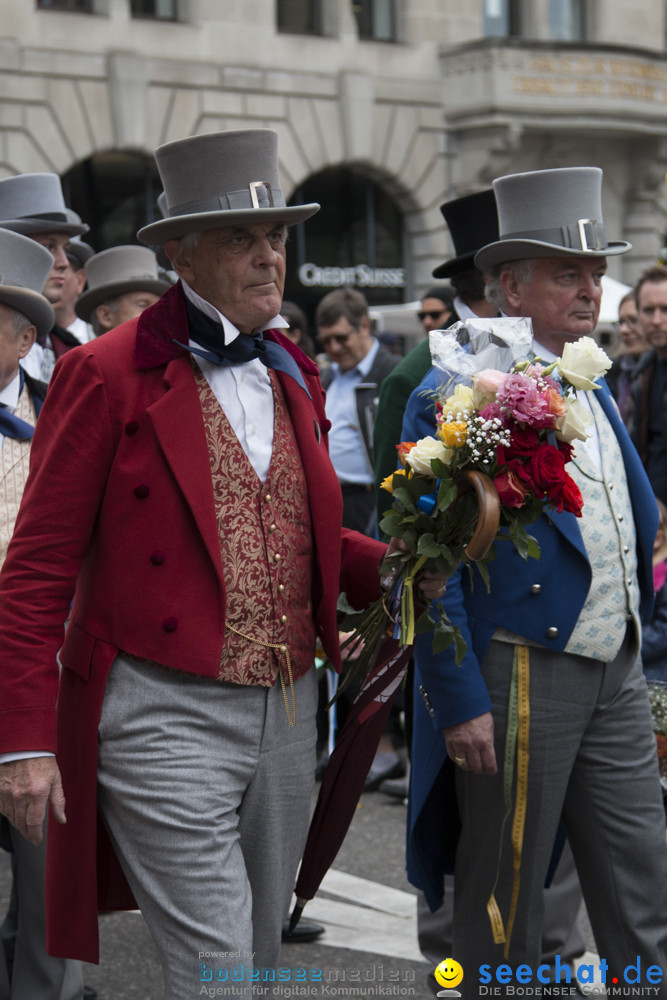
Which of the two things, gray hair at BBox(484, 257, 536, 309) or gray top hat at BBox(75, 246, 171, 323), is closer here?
gray hair at BBox(484, 257, 536, 309)

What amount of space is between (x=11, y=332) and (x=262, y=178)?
1370 millimetres

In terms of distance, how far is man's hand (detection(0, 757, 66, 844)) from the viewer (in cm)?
283

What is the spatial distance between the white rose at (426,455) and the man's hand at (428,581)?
0.17 meters

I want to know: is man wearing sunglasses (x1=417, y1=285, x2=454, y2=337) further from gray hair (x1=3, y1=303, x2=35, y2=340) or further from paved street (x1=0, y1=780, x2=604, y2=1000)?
gray hair (x1=3, y1=303, x2=35, y2=340)

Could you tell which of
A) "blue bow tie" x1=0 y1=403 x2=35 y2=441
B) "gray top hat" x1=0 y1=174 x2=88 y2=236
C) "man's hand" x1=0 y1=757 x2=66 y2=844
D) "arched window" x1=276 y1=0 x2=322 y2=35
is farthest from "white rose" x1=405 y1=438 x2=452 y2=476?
"arched window" x1=276 y1=0 x2=322 y2=35

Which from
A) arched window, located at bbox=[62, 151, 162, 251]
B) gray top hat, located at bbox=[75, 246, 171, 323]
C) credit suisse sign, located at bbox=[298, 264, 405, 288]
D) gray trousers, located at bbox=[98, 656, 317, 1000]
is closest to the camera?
gray trousers, located at bbox=[98, 656, 317, 1000]

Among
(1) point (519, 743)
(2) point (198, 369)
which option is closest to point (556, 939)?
(1) point (519, 743)

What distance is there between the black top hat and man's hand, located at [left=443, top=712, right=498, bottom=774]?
171cm

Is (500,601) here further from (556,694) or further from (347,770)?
(347,770)

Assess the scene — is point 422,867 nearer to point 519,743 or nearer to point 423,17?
point 519,743

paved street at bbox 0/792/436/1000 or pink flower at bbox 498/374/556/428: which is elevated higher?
pink flower at bbox 498/374/556/428

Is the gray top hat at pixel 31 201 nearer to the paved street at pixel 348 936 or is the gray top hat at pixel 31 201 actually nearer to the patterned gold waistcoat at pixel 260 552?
the paved street at pixel 348 936

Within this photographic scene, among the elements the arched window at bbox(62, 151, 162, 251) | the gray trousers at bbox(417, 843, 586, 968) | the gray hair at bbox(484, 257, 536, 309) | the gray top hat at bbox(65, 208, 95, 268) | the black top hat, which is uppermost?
the arched window at bbox(62, 151, 162, 251)

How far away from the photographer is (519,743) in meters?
3.51
